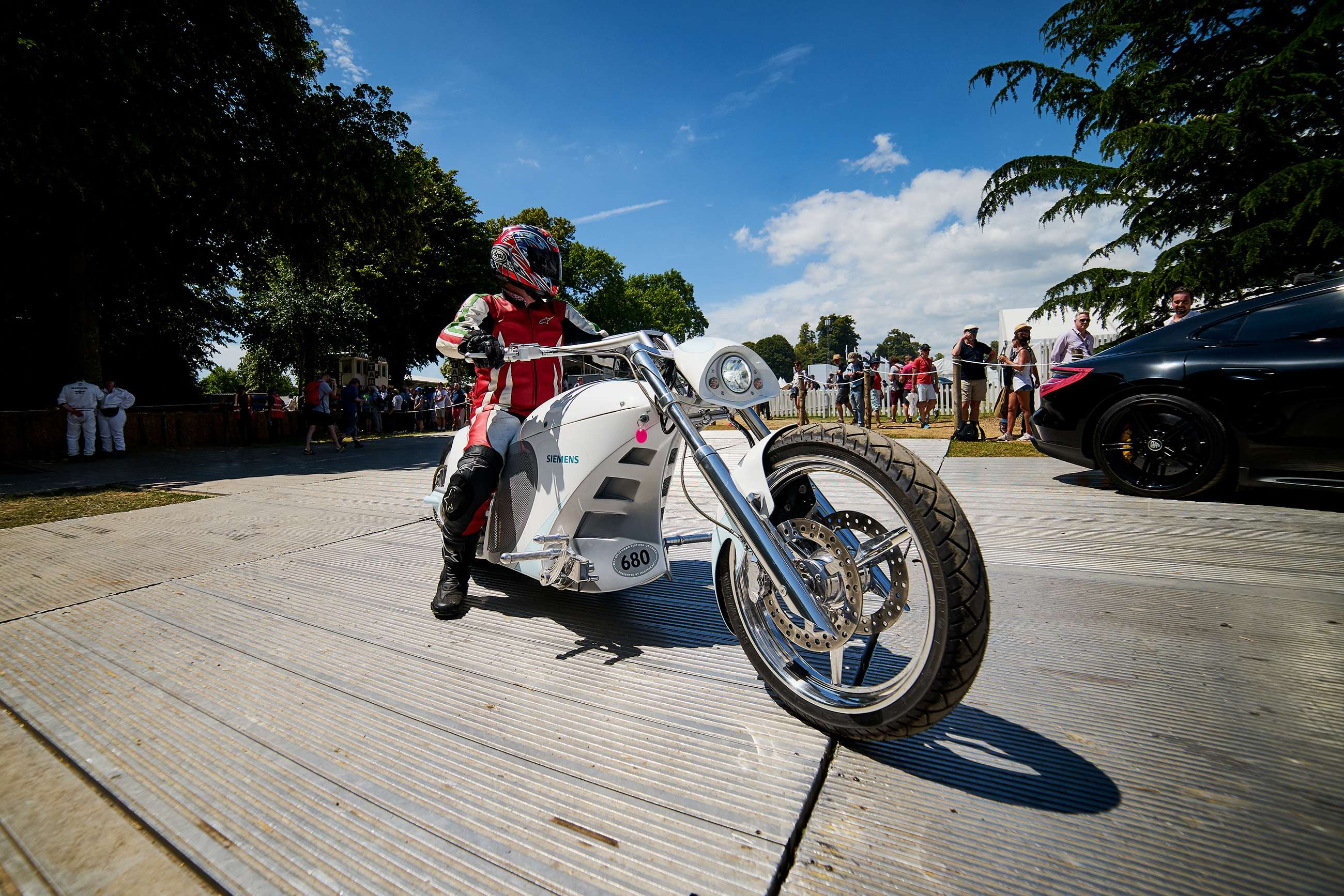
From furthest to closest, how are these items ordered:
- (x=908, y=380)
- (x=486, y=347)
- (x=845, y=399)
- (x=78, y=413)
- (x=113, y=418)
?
(x=908, y=380)
(x=845, y=399)
(x=113, y=418)
(x=78, y=413)
(x=486, y=347)

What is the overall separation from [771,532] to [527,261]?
1.74 metres

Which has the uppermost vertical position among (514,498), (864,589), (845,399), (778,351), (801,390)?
(778,351)

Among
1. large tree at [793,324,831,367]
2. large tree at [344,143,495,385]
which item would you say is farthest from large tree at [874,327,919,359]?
large tree at [344,143,495,385]

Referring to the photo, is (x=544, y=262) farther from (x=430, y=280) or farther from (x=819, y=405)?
(x=430, y=280)

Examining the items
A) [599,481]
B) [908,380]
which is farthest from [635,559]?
[908,380]

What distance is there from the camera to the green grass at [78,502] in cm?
516

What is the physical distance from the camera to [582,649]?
2.18 meters

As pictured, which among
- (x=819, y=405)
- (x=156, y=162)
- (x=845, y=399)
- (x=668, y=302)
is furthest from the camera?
(x=668, y=302)

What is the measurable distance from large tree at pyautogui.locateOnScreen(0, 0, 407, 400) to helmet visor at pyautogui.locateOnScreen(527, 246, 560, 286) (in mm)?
12535

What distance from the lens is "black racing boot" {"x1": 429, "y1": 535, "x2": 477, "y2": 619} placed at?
2533 millimetres

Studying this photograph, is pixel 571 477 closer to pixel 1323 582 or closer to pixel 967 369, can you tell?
pixel 1323 582

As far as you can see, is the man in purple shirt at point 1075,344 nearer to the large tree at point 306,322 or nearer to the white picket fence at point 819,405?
the white picket fence at point 819,405

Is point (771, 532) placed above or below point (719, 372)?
below

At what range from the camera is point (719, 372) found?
1705 mm
